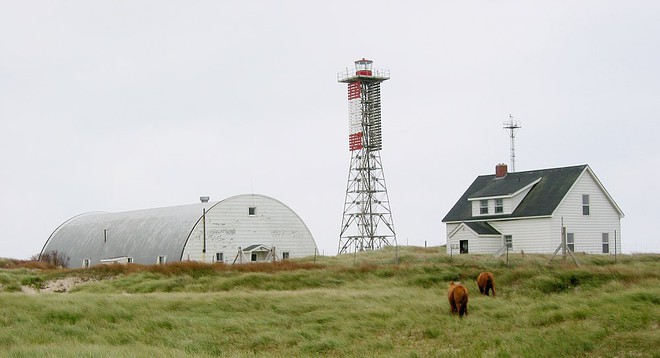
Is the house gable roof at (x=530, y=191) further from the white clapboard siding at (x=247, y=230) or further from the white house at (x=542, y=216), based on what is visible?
the white clapboard siding at (x=247, y=230)

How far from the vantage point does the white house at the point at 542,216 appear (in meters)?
47.2

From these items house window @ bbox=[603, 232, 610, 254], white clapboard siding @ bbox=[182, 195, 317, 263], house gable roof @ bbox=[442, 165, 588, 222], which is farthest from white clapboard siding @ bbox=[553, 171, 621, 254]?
white clapboard siding @ bbox=[182, 195, 317, 263]

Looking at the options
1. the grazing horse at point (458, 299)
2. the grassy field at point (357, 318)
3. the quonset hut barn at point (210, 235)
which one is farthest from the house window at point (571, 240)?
the grazing horse at point (458, 299)

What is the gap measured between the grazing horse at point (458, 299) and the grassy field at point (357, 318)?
0.31 metres

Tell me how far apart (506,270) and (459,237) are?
54.8 ft

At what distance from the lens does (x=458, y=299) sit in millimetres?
25156

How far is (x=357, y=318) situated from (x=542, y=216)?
79.1 feet

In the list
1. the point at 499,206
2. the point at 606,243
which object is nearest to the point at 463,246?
the point at 499,206

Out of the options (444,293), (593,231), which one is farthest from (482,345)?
(593,231)

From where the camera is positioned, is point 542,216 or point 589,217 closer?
point 542,216

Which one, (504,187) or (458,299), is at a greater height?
(504,187)

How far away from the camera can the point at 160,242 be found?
171ft

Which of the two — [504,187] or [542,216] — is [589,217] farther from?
[504,187]

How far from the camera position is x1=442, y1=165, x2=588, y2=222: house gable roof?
47688 millimetres
